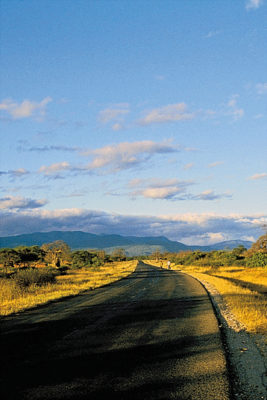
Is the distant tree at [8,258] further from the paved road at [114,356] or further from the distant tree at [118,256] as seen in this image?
the distant tree at [118,256]

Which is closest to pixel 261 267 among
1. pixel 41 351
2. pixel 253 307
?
pixel 253 307

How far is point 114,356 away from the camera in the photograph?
22.9 ft

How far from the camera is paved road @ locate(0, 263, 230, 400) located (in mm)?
5199

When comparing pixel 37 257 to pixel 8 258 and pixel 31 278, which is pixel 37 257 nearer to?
pixel 8 258

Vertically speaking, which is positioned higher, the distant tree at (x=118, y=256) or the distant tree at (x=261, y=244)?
the distant tree at (x=261, y=244)

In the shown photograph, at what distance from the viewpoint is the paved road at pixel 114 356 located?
520 cm

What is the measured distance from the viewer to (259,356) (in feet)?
23.2

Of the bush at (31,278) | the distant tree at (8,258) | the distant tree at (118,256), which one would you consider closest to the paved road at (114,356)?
the bush at (31,278)

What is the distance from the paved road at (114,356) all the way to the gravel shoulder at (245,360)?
0.22m

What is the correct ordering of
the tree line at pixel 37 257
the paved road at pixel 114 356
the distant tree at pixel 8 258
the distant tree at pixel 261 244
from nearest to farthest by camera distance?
the paved road at pixel 114 356, the distant tree at pixel 8 258, the tree line at pixel 37 257, the distant tree at pixel 261 244

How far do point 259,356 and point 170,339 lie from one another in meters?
2.30

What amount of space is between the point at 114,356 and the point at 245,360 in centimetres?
281

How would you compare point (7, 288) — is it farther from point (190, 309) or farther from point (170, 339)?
point (170, 339)

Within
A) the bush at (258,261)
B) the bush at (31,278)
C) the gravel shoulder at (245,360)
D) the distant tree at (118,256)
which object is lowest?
the distant tree at (118,256)
